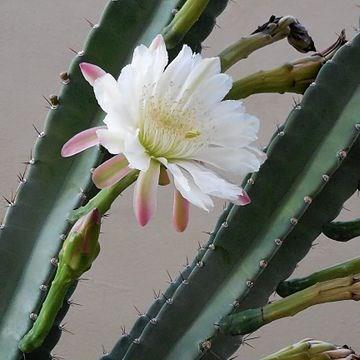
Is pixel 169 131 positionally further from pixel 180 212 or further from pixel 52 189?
pixel 52 189

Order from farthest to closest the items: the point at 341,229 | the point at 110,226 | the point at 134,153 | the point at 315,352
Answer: the point at 110,226, the point at 341,229, the point at 315,352, the point at 134,153

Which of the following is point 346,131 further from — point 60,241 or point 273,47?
point 273,47

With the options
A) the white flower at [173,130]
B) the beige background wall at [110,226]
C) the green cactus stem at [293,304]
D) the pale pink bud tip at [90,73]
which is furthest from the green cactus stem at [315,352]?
the beige background wall at [110,226]

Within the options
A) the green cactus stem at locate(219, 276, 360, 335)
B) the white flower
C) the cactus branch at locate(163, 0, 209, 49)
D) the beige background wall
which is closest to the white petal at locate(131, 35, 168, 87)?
the white flower

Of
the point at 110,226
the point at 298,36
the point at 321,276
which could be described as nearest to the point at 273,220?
the point at 321,276

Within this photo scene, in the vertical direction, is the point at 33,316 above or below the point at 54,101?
below

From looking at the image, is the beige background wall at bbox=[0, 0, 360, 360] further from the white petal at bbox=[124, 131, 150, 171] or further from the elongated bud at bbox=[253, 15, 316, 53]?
the white petal at bbox=[124, 131, 150, 171]

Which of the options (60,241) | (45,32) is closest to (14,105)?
(45,32)

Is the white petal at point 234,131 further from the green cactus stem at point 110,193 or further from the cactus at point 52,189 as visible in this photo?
the cactus at point 52,189
